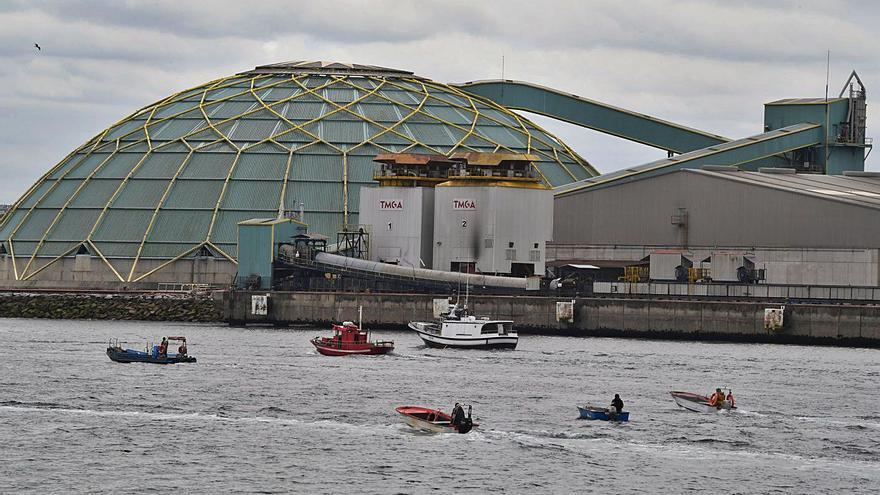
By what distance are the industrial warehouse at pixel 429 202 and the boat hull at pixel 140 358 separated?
123ft

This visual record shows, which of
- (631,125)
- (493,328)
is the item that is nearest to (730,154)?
(631,125)

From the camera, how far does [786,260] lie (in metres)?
152

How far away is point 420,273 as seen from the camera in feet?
511

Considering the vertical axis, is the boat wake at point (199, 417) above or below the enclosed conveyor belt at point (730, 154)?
below

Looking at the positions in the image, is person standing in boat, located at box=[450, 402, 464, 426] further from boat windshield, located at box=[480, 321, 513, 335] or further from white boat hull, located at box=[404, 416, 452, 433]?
boat windshield, located at box=[480, 321, 513, 335]

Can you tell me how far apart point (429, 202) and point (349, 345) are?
38.2 meters

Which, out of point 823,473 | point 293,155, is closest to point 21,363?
point 823,473

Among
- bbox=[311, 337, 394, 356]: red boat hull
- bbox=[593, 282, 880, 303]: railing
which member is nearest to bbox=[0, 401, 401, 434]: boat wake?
bbox=[311, 337, 394, 356]: red boat hull

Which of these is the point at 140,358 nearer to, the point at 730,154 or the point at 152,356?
the point at 152,356

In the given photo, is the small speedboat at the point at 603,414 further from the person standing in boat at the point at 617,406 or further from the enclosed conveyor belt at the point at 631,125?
the enclosed conveyor belt at the point at 631,125

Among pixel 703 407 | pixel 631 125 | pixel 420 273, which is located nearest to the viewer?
pixel 703 407

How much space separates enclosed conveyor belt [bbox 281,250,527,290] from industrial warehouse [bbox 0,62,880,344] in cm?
16

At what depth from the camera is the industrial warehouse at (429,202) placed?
503 feet

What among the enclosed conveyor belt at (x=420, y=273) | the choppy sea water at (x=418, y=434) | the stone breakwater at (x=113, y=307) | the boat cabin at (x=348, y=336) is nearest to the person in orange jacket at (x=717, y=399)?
the choppy sea water at (x=418, y=434)
